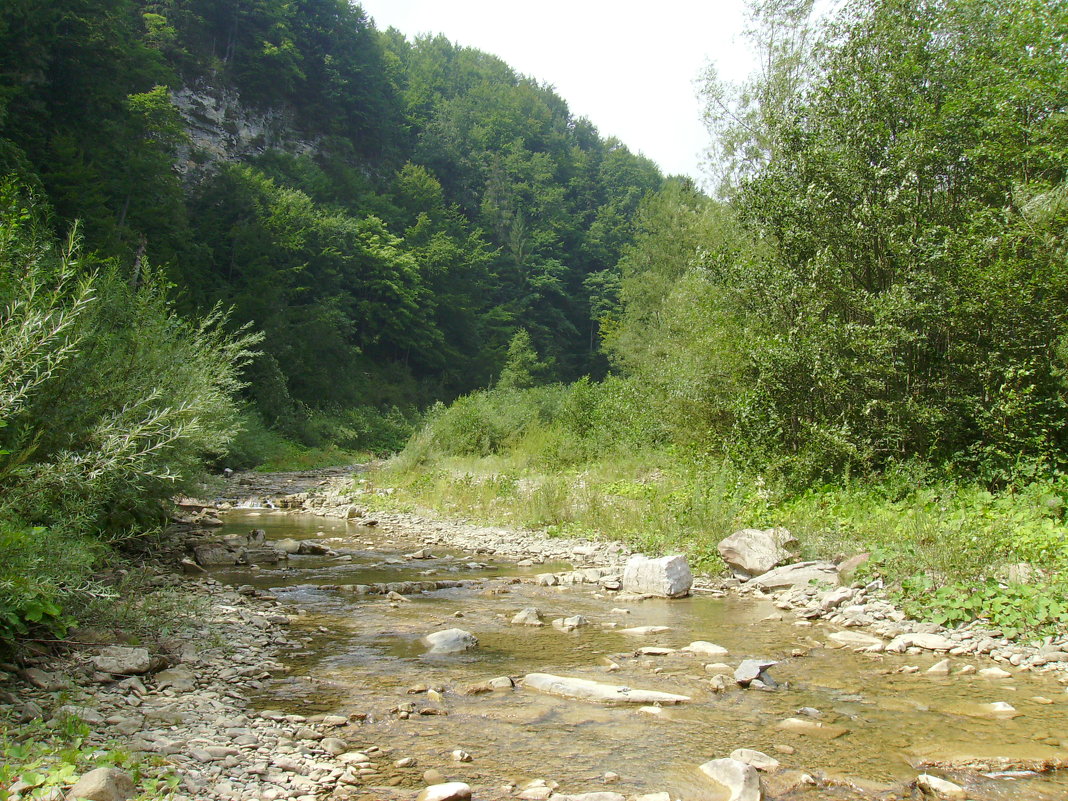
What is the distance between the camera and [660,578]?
9.16 meters

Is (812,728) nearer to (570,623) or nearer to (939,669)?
(939,669)

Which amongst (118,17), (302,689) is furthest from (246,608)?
(118,17)

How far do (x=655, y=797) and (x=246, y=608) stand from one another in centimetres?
537

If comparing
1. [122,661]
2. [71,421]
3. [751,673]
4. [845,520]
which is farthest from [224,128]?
[751,673]

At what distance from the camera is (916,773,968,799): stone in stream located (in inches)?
156

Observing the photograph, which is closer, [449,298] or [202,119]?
[202,119]

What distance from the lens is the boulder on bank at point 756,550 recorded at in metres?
9.77

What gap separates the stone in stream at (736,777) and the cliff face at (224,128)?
152 ft

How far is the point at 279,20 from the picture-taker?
57500 mm

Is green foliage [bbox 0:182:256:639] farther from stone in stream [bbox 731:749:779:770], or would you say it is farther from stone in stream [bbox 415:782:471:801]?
stone in stream [bbox 731:749:779:770]

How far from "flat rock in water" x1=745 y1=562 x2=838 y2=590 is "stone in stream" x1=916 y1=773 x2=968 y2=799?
489 cm

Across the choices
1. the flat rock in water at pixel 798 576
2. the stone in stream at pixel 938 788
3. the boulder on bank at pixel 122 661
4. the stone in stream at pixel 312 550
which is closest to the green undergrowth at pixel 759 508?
the flat rock in water at pixel 798 576

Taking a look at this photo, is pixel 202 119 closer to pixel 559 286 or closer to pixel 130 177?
pixel 130 177

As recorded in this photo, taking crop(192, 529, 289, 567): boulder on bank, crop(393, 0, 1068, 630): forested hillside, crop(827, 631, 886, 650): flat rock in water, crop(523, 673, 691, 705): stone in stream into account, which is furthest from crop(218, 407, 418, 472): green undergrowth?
crop(827, 631, 886, 650): flat rock in water
